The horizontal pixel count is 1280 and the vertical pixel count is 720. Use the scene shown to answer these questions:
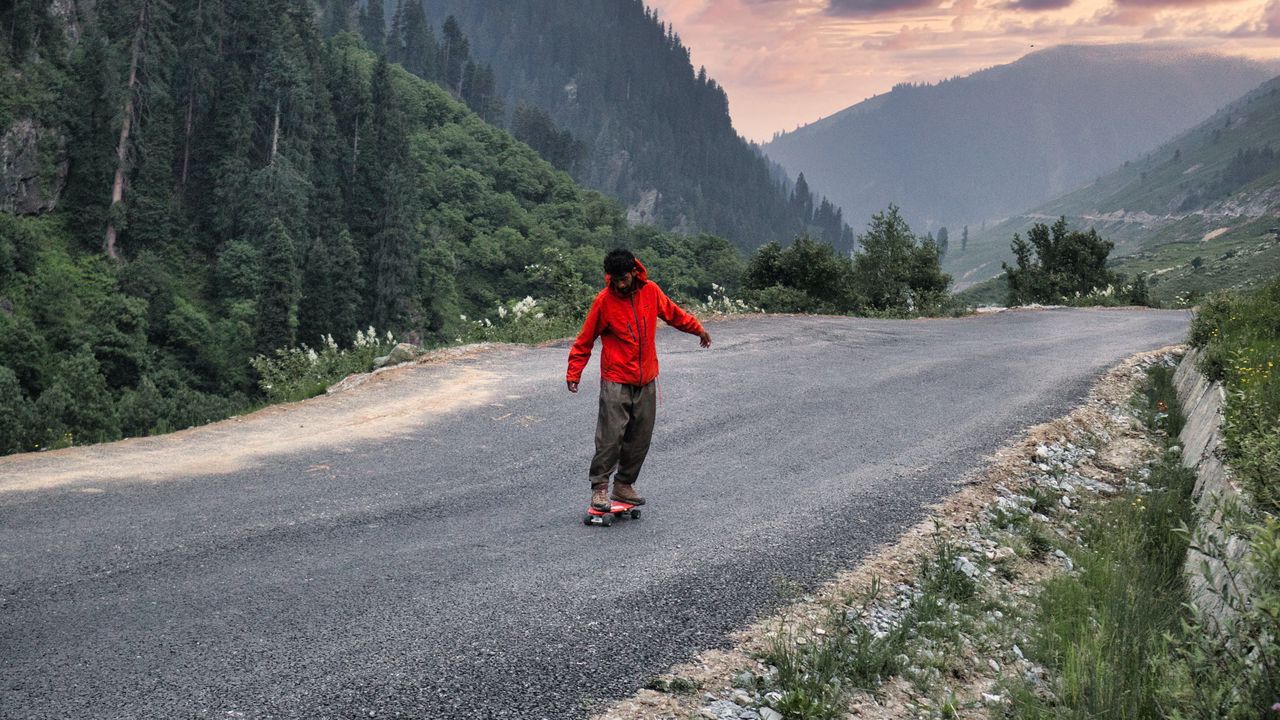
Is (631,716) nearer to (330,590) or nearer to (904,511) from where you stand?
(330,590)

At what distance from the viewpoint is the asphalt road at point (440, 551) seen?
14.5 feet

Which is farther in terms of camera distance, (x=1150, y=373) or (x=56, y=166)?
(x=56, y=166)

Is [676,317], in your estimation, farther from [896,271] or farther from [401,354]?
[896,271]

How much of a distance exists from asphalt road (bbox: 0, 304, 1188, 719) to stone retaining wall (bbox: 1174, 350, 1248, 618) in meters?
1.87

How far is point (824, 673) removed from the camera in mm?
4906

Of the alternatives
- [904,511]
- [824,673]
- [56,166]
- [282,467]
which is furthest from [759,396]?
[56,166]

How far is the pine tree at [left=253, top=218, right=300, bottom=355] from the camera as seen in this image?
61.6 m

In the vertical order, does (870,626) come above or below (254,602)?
below

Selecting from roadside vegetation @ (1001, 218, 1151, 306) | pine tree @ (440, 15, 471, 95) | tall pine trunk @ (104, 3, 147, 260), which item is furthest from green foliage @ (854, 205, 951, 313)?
pine tree @ (440, 15, 471, 95)

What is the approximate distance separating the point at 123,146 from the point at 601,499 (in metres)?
75.0

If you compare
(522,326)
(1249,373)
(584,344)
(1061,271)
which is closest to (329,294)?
(1061,271)

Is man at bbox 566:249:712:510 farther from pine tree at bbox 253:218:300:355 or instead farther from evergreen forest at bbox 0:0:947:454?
pine tree at bbox 253:218:300:355

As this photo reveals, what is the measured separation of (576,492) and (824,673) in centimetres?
340

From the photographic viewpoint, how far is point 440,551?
20.4 feet
